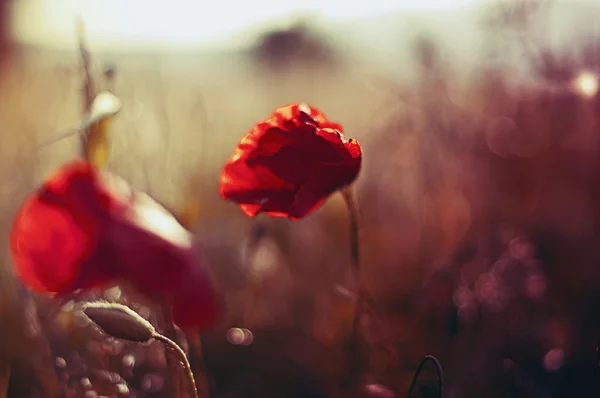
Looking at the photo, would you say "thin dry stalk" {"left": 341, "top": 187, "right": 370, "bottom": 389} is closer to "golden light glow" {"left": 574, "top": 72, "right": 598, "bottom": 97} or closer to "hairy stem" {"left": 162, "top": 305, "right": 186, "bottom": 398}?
"hairy stem" {"left": 162, "top": 305, "right": 186, "bottom": 398}

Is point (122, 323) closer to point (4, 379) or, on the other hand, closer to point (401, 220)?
point (4, 379)

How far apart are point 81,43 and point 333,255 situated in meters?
0.93

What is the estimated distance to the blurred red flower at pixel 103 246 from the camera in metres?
0.53

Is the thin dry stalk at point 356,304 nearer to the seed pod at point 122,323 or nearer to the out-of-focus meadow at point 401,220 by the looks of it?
the out-of-focus meadow at point 401,220

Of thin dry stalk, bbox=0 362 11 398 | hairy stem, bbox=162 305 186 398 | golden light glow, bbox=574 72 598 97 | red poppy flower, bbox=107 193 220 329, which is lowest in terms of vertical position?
thin dry stalk, bbox=0 362 11 398

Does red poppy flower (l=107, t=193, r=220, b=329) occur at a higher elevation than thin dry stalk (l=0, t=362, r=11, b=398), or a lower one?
higher

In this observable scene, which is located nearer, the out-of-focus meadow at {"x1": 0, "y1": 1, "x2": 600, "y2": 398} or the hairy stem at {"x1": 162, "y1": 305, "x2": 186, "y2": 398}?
the hairy stem at {"x1": 162, "y1": 305, "x2": 186, "y2": 398}

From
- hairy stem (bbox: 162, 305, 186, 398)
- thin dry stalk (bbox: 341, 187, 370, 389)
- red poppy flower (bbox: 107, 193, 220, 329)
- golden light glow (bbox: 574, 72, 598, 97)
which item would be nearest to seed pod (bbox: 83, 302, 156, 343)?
hairy stem (bbox: 162, 305, 186, 398)

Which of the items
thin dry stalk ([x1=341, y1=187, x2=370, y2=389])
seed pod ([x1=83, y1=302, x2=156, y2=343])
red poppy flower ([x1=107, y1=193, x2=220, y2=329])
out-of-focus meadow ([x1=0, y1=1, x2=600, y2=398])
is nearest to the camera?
red poppy flower ([x1=107, y1=193, x2=220, y2=329])

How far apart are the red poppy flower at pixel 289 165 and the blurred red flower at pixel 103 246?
22 centimetres

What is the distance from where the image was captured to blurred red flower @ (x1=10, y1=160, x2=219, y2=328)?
0.53 metres

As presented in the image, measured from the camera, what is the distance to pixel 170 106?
1.59 metres

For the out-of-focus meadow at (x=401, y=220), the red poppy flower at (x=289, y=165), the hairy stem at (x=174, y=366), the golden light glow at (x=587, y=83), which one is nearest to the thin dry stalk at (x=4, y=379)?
the out-of-focus meadow at (x=401, y=220)

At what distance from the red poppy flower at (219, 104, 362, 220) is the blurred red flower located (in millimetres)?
220
